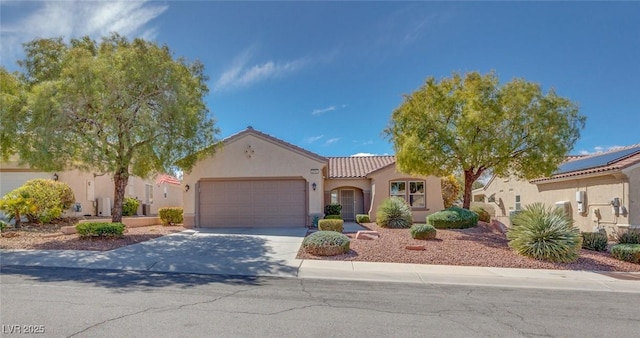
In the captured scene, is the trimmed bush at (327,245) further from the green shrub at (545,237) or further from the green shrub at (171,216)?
the green shrub at (171,216)

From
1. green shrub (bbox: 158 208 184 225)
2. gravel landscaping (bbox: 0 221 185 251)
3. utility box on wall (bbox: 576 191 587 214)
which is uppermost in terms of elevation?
utility box on wall (bbox: 576 191 587 214)

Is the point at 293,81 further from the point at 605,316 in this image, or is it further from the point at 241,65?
the point at 605,316

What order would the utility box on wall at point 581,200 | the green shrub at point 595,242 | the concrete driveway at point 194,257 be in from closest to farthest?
the concrete driveway at point 194,257 → the green shrub at point 595,242 → the utility box on wall at point 581,200

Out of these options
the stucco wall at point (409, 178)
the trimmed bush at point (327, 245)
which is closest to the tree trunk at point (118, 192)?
the trimmed bush at point (327, 245)

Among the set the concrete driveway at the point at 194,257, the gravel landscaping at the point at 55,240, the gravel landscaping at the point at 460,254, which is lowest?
the gravel landscaping at the point at 460,254

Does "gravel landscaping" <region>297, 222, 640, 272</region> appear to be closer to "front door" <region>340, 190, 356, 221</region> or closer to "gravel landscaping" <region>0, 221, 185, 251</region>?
"gravel landscaping" <region>0, 221, 185, 251</region>

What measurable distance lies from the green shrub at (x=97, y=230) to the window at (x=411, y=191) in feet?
47.4

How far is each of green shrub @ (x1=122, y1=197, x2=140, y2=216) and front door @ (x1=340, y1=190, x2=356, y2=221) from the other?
1418 cm

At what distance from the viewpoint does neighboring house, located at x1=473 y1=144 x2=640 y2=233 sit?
14141 millimetres

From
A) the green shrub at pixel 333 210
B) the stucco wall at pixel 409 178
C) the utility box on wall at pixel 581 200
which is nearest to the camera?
the utility box on wall at pixel 581 200

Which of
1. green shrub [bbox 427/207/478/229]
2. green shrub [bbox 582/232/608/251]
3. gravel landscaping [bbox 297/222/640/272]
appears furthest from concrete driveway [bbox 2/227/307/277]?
green shrub [bbox 582/232/608/251]

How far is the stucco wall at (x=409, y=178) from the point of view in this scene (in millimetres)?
20984

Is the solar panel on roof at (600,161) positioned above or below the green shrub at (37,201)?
above

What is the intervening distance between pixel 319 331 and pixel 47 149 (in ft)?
40.0
